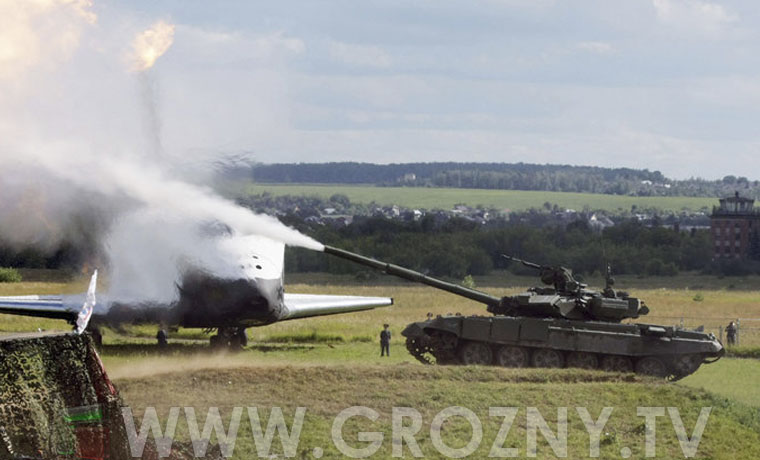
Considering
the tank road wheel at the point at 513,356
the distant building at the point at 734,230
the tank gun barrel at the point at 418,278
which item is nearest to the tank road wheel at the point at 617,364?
the tank road wheel at the point at 513,356

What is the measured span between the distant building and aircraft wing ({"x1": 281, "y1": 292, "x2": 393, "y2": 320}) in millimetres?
93118

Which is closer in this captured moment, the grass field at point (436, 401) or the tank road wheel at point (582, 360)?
the grass field at point (436, 401)

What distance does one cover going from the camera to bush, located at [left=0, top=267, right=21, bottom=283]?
62.2 m

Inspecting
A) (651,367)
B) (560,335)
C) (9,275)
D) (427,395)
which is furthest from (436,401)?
(9,275)

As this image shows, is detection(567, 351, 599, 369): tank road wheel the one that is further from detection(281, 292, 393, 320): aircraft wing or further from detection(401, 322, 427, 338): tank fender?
detection(281, 292, 393, 320): aircraft wing

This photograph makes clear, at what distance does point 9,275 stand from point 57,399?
182ft

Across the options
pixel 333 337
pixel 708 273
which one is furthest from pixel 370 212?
pixel 333 337

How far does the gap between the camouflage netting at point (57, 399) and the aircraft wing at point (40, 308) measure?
79.4ft

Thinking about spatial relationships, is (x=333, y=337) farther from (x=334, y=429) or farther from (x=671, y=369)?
(x=334, y=429)

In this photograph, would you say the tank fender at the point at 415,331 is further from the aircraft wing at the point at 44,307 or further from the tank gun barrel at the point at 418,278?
the aircraft wing at the point at 44,307

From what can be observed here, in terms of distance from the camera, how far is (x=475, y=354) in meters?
33.9

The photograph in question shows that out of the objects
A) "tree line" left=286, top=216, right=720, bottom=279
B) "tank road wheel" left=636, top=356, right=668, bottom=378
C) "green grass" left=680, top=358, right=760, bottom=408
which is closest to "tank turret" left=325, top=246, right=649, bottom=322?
"tank road wheel" left=636, top=356, right=668, bottom=378

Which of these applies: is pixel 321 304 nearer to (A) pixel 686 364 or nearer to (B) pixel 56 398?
(A) pixel 686 364

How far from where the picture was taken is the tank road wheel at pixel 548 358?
108 ft
